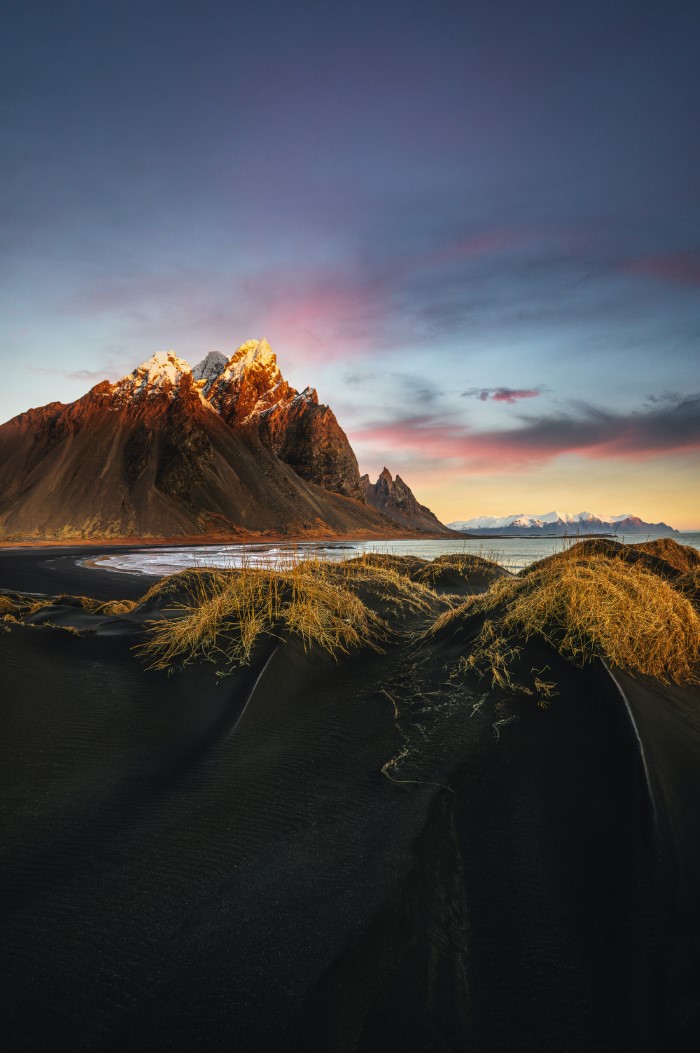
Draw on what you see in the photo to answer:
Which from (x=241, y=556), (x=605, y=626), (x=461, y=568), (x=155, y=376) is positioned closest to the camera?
(x=605, y=626)

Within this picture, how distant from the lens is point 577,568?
20.5 ft

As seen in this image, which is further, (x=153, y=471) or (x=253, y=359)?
(x=253, y=359)

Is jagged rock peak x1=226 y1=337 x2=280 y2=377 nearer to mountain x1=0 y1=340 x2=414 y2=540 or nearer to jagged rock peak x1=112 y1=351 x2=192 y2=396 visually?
mountain x1=0 y1=340 x2=414 y2=540

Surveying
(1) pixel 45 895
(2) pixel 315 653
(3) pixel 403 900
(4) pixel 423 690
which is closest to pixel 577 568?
(4) pixel 423 690

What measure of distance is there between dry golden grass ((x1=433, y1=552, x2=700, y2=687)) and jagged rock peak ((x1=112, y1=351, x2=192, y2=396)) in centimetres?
9564

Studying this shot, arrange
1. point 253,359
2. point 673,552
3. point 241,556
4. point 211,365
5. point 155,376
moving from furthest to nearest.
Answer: point 211,365
point 253,359
point 155,376
point 241,556
point 673,552

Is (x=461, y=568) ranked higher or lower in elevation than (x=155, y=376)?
lower

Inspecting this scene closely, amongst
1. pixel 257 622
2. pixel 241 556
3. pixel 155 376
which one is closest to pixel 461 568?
pixel 241 556

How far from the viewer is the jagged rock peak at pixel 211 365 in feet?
492

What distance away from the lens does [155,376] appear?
300ft

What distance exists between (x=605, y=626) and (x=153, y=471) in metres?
82.0

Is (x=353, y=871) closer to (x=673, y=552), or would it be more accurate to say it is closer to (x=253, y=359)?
(x=673, y=552)

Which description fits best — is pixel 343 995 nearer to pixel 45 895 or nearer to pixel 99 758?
pixel 45 895

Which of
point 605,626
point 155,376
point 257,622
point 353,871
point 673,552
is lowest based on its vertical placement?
point 353,871
